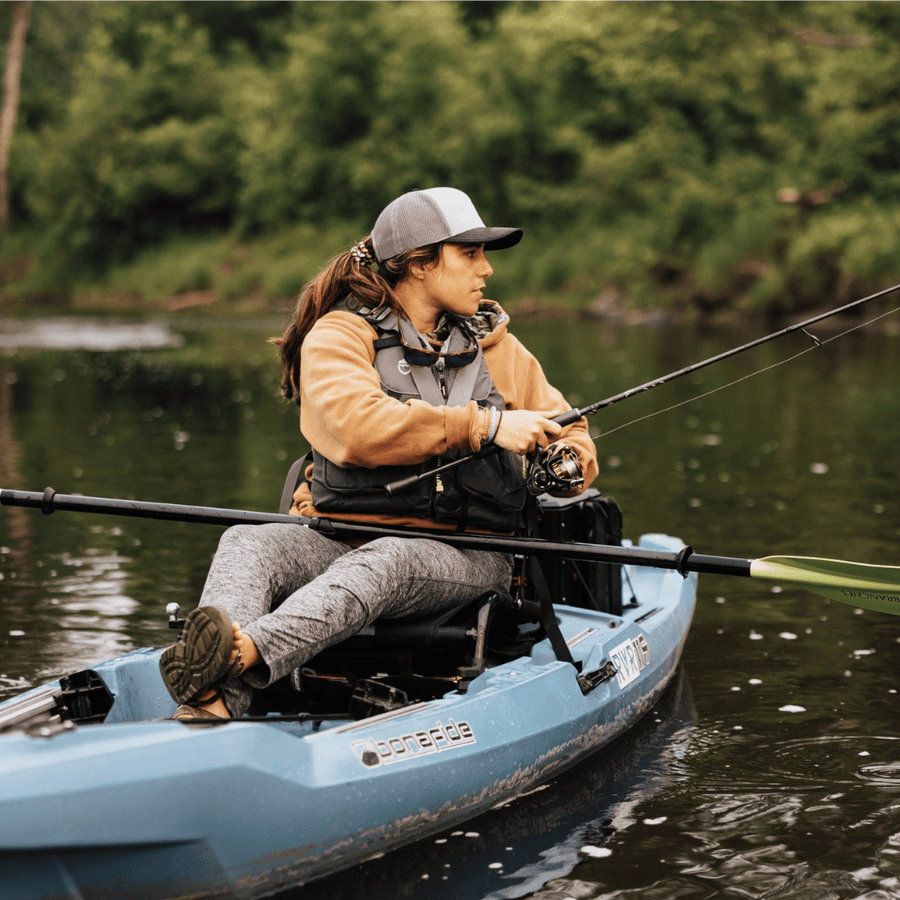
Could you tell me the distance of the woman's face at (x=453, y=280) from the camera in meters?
4.16

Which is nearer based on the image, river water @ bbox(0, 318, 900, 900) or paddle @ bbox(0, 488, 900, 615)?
river water @ bbox(0, 318, 900, 900)

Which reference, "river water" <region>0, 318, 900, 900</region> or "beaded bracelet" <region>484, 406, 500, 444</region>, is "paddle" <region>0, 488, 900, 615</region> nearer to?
"beaded bracelet" <region>484, 406, 500, 444</region>

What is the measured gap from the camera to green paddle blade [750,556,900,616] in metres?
3.93

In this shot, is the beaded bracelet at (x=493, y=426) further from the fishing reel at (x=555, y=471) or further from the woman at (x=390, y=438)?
the fishing reel at (x=555, y=471)

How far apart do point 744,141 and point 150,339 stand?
1809 cm

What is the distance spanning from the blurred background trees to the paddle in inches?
1008

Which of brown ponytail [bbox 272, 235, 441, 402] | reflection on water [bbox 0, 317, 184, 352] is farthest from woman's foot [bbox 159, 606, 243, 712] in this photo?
reflection on water [bbox 0, 317, 184, 352]

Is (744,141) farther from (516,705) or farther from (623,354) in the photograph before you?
(516,705)

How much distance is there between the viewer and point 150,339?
28.2 metres

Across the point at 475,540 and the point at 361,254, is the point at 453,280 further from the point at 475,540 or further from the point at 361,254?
the point at 475,540

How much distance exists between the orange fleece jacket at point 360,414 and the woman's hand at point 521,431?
73 millimetres

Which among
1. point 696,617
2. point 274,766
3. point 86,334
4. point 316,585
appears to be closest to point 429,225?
point 316,585

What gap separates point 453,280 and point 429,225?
177 millimetres

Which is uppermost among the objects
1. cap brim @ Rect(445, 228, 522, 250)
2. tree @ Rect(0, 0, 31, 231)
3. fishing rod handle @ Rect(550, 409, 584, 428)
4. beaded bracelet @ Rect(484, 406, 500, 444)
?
tree @ Rect(0, 0, 31, 231)
